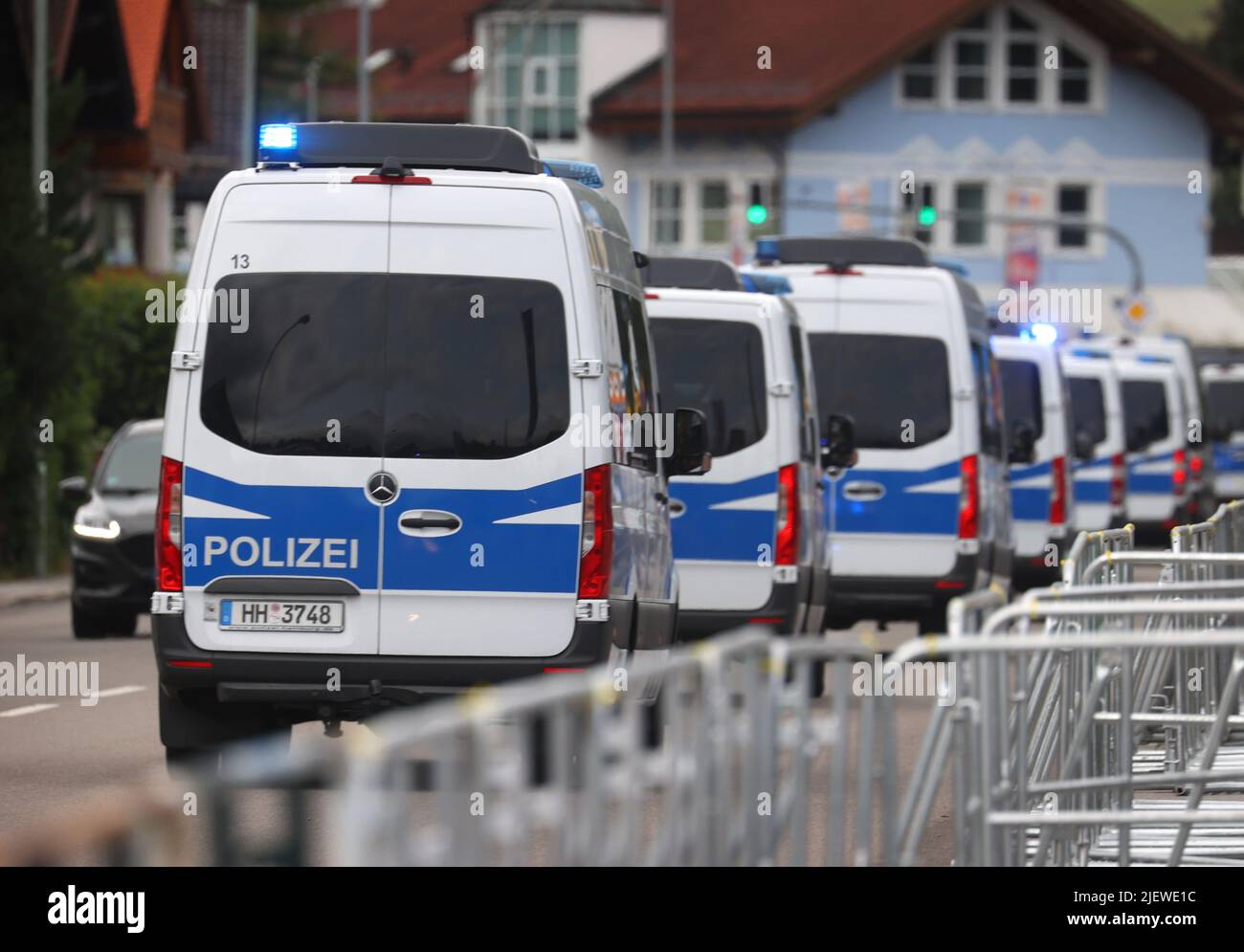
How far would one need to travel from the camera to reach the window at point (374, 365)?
10.3 metres

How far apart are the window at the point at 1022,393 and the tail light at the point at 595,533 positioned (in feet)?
45.6

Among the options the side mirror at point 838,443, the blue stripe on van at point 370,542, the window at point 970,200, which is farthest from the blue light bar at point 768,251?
the window at point 970,200

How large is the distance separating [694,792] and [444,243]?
515 centimetres

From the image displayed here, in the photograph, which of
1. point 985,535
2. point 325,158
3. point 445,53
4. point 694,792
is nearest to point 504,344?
point 325,158

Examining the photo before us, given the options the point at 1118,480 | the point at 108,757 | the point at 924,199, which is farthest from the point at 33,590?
the point at 924,199

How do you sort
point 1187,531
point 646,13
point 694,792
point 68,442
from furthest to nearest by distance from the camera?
point 646,13, point 68,442, point 1187,531, point 694,792

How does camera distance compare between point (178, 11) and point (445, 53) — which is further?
point (445, 53)

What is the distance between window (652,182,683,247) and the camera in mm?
73188

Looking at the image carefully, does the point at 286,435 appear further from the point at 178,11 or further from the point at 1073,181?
the point at 1073,181

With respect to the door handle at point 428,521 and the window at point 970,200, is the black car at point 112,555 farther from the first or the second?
the window at point 970,200

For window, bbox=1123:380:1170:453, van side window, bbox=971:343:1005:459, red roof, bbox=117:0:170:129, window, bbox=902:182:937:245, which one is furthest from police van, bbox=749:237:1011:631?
window, bbox=902:182:937:245

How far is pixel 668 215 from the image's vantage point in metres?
73.3

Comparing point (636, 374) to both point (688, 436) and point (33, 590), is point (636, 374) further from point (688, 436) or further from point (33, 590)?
point (33, 590)
